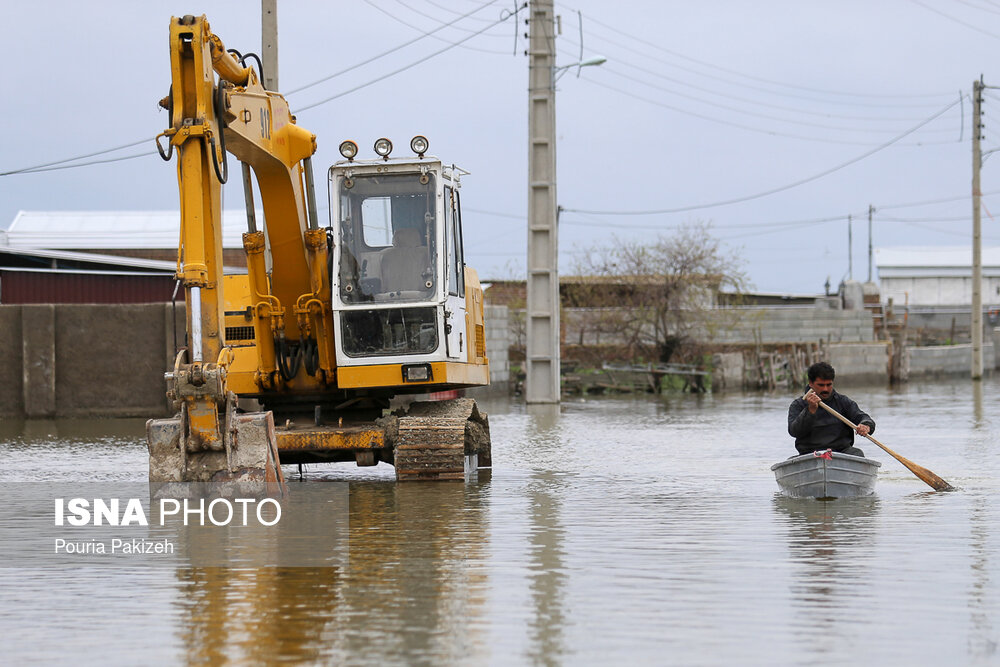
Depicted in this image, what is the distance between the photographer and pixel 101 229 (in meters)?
53.0

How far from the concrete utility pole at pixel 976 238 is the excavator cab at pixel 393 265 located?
3690 centimetres

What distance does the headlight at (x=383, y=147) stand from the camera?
14180mm

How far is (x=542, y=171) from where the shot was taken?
32.3 m

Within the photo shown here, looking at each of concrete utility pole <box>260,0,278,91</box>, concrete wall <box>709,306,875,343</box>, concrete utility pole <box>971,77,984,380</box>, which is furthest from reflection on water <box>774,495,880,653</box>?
concrete utility pole <box>971,77,984,380</box>

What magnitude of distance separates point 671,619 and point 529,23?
27609mm

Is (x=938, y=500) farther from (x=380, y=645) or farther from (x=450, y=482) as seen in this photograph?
(x=380, y=645)

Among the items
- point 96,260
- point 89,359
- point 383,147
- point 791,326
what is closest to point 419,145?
point 383,147

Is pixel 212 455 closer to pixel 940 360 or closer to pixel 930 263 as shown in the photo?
pixel 940 360

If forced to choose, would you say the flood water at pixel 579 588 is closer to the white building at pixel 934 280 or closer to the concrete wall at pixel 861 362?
the concrete wall at pixel 861 362

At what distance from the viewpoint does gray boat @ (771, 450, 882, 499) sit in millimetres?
12320

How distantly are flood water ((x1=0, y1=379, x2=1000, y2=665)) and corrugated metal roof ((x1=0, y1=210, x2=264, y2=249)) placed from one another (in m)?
34.1

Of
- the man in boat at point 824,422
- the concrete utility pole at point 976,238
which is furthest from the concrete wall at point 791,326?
the man in boat at point 824,422

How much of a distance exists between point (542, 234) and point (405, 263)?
59.9 feet

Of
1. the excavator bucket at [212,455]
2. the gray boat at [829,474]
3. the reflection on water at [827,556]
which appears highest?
the excavator bucket at [212,455]
